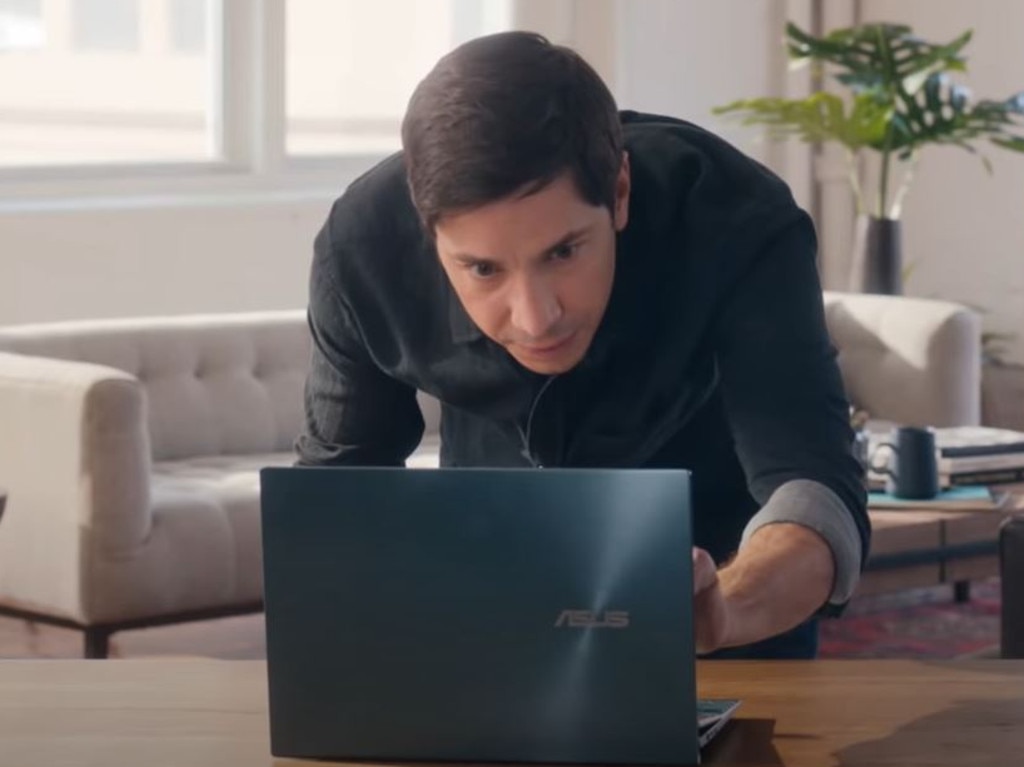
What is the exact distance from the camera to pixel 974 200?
7.48 meters

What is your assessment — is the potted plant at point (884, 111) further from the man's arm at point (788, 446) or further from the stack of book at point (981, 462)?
the man's arm at point (788, 446)

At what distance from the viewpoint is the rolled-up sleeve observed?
1891 mm

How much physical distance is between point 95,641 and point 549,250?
9.85 feet

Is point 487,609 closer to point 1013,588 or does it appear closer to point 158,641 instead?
point 1013,588

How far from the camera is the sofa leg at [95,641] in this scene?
180 inches

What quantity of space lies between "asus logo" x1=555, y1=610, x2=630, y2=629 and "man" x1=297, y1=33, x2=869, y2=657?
7 cm

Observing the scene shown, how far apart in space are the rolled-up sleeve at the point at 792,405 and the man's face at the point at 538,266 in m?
0.14

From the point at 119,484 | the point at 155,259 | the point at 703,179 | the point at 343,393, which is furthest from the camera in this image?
the point at 155,259

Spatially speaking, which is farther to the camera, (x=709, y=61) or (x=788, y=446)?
(x=709, y=61)

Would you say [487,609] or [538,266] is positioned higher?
[538,266]

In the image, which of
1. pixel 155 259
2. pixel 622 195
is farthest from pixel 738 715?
pixel 155 259

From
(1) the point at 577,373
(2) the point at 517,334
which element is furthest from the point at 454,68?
(1) the point at 577,373

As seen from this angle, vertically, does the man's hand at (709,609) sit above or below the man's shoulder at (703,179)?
below

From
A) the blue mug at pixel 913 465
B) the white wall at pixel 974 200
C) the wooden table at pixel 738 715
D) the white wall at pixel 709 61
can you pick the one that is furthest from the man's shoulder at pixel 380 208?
the white wall at pixel 974 200
